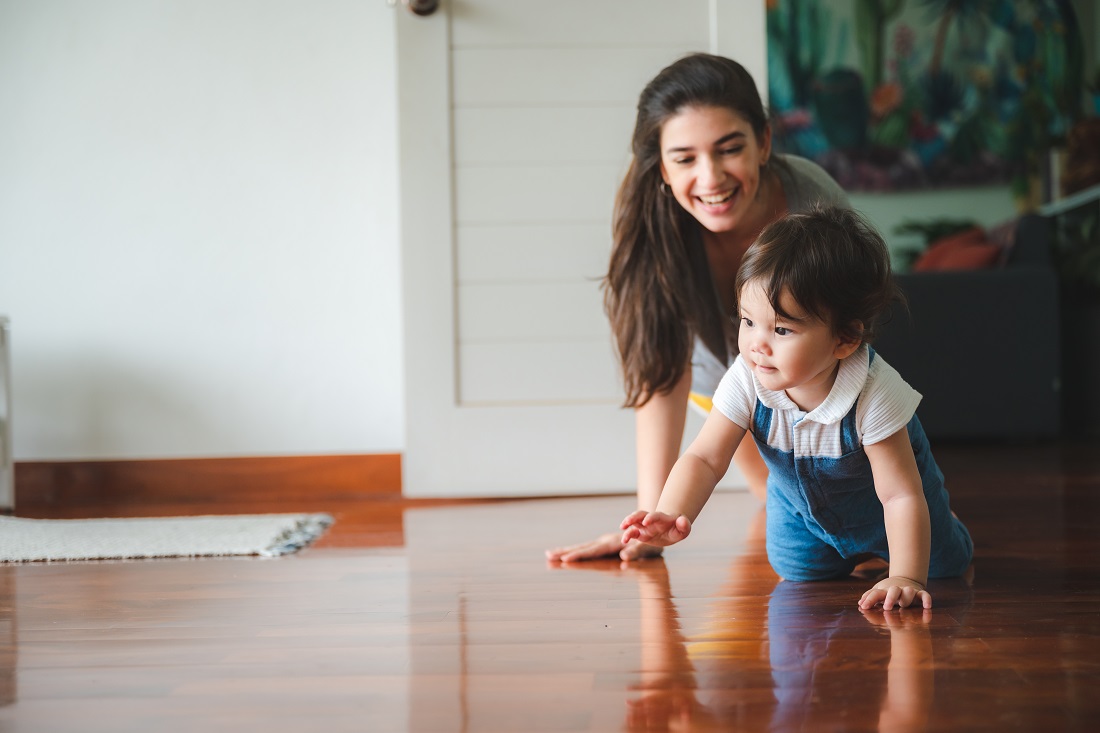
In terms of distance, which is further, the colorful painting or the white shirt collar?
the colorful painting

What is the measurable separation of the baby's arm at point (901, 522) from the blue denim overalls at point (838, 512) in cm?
4

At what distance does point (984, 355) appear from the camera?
120 inches

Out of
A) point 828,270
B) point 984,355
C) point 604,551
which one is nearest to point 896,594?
point 828,270

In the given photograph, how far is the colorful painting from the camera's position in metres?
4.61

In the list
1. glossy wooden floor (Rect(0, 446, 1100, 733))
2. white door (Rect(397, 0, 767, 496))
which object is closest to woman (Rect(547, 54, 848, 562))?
glossy wooden floor (Rect(0, 446, 1100, 733))

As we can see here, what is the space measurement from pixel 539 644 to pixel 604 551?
0.46 m

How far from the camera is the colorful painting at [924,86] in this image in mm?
4609

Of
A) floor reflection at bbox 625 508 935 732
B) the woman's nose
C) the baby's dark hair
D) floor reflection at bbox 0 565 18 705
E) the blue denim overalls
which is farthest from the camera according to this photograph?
the woman's nose

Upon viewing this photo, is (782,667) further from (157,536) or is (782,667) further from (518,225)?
(518,225)

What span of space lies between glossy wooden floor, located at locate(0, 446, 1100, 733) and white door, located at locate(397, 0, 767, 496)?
1.96 feet

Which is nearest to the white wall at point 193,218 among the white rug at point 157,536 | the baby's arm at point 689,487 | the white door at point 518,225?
the white door at point 518,225

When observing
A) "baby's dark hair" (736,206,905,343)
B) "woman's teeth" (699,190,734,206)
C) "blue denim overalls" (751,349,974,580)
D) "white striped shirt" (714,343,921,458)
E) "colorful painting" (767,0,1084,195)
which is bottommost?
"blue denim overalls" (751,349,974,580)

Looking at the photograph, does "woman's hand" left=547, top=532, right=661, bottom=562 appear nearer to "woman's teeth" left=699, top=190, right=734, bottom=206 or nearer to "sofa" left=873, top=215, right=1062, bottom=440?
"woman's teeth" left=699, top=190, right=734, bottom=206

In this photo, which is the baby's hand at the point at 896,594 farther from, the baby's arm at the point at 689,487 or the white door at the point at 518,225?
the white door at the point at 518,225
